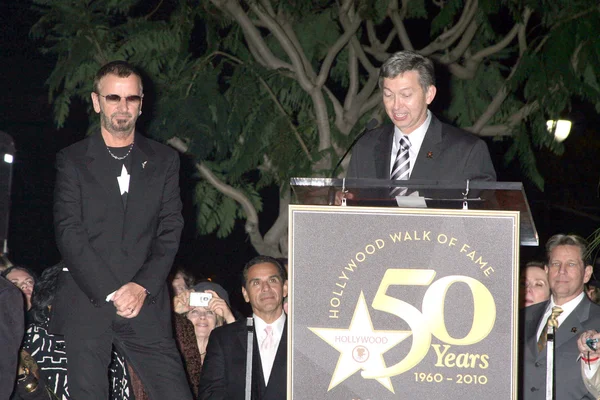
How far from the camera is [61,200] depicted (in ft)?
15.3

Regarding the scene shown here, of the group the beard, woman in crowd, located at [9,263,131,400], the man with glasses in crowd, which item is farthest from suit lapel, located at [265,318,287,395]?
the beard

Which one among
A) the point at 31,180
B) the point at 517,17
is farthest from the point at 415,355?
the point at 31,180

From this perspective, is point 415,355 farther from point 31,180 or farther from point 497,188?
point 31,180

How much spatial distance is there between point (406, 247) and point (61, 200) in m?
1.87

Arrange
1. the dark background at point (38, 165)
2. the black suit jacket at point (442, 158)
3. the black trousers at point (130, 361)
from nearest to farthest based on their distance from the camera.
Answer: the black suit jacket at point (442, 158) < the black trousers at point (130, 361) < the dark background at point (38, 165)

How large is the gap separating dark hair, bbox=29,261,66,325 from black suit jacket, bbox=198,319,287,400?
3.46 ft

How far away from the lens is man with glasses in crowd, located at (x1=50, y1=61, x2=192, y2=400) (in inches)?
180

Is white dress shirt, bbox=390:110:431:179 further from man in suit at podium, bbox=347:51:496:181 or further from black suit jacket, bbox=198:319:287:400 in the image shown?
black suit jacket, bbox=198:319:287:400

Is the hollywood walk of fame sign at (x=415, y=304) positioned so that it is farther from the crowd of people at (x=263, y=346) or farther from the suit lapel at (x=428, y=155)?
the crowd of people at (x=263, y=346)

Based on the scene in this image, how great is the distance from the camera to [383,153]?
4293mm

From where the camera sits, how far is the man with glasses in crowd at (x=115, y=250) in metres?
4.58

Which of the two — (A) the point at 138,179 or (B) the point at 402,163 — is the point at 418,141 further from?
(A) the point at 138,179

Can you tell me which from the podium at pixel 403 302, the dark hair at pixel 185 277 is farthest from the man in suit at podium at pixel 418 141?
the dark hair at pixel 185 277

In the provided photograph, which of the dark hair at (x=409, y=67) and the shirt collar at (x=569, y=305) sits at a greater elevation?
the dark hair at (x=409, y=67)
